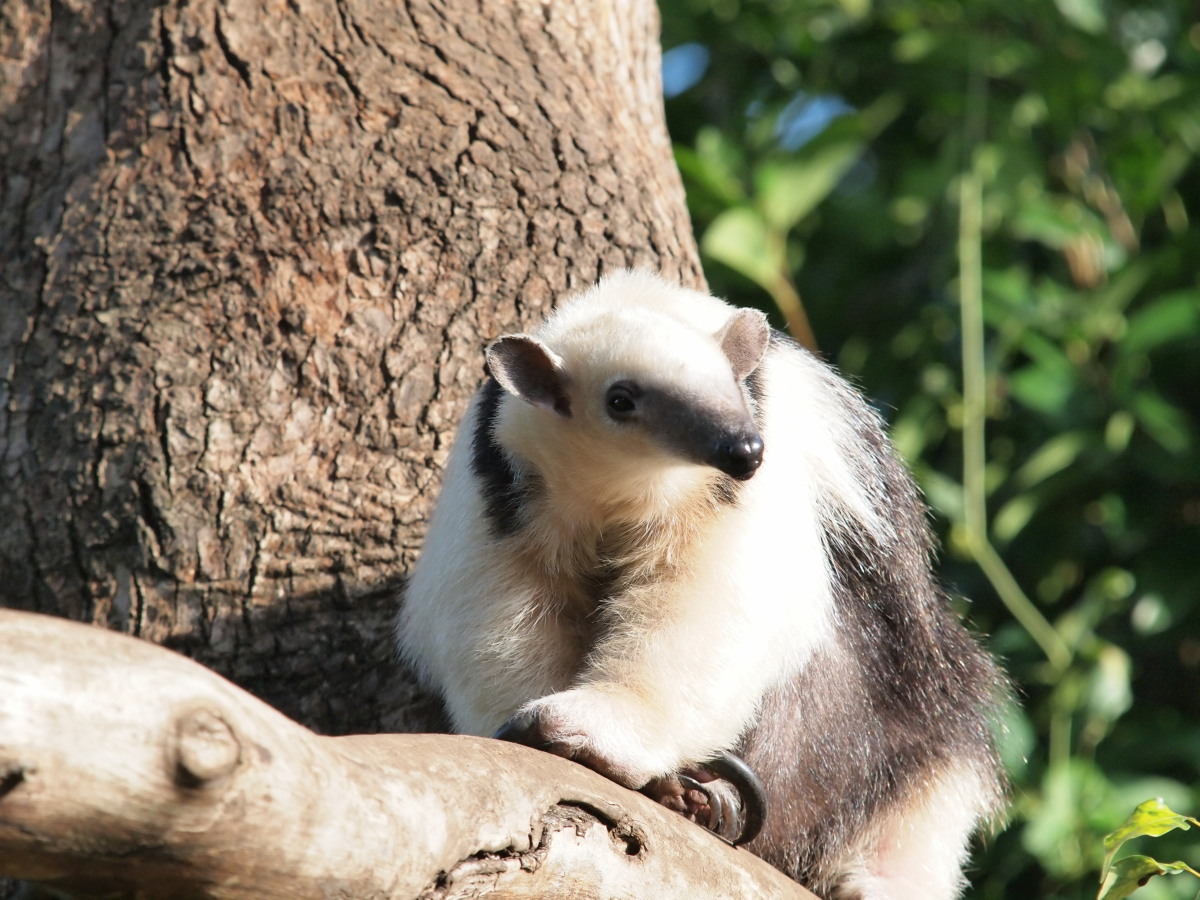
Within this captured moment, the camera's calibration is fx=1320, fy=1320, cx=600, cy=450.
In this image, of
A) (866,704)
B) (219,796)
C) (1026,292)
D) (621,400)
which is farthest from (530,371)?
(1026,292)

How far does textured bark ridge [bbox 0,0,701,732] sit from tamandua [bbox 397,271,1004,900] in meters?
0.35

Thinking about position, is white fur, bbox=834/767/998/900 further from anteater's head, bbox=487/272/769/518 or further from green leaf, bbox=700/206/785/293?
green leaf, bbox=700/206/785/293

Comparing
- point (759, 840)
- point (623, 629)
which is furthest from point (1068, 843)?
point (623, 629)

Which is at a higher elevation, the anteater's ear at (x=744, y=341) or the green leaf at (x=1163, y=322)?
the anteater's ear at (x=744, y=341)

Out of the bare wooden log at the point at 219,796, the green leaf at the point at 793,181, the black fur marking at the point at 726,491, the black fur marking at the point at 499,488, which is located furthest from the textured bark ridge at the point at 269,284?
the green leaf at the point at 793,181

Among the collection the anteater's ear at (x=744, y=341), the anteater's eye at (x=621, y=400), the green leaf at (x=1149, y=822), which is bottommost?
the green leaf at (x=1149, y=822)

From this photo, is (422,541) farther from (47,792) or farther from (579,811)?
(47,792)

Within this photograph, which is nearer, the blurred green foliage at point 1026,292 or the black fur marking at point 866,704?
the black fur marking at point 866,704

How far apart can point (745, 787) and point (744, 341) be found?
1.20 meters

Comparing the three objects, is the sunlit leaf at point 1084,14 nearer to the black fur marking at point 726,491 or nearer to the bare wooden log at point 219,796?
the black fur marking at point 726,491

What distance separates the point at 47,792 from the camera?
5.72 feet

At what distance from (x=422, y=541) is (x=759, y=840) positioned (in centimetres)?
138

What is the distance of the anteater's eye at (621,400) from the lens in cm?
354

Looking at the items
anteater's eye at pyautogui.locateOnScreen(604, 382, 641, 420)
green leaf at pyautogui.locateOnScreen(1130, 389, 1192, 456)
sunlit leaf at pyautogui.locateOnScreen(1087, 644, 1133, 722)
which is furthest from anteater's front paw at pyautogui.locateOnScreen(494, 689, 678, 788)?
green leaf at pyautogui.locateOnScreen(1130, 389, 1192, 456)
